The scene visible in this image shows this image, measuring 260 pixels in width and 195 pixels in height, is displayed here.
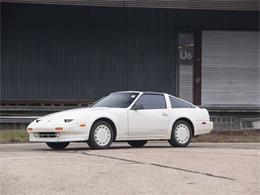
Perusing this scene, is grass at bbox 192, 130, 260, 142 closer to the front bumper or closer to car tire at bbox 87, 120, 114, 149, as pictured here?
car tire at bbox 87, 120, 114, 149

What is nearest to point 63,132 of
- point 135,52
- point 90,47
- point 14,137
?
point 14,137

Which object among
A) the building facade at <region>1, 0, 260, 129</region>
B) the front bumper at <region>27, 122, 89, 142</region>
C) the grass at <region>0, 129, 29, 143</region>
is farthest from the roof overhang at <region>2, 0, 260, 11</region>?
the front bumper at <region>27, 122, 89, 142</region>

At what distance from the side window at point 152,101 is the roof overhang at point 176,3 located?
11.7 meters

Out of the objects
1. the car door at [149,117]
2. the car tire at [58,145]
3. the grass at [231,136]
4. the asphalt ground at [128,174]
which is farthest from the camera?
the grass at [231,136]

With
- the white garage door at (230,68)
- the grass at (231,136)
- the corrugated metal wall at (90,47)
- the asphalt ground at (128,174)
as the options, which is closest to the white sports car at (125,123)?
the asphalt ground at (128,174)

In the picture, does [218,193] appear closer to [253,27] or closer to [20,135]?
[20,135]

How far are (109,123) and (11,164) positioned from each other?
4472 millimetres

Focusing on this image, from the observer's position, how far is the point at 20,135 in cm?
2161

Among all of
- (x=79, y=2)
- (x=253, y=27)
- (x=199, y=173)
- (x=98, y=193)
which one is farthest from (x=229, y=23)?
(x=98, y=193)

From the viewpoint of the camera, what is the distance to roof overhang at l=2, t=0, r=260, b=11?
28.5 metres

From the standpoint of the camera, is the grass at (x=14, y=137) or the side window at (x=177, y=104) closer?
the side window at (x=177, y=104)

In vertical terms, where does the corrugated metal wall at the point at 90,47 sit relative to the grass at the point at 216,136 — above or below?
above

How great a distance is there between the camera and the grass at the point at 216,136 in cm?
2094

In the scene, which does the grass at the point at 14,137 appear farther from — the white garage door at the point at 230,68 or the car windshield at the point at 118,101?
the white garage door at the point at 230,68
